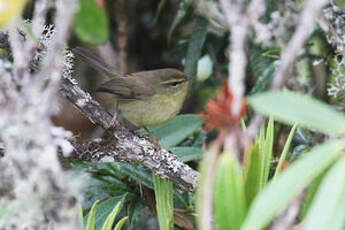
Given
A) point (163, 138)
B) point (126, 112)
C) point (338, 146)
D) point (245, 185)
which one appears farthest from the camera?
point (126, 112)

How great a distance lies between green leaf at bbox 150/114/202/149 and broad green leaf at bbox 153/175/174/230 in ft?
1.56

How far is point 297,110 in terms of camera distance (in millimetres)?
999

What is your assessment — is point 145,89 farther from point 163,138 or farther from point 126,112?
point 163,138

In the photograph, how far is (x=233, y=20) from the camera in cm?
102

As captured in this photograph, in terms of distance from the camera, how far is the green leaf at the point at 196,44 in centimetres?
324

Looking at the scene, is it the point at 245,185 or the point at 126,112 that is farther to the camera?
the point at 126,112

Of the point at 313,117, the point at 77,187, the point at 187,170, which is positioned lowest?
the point at 187,170

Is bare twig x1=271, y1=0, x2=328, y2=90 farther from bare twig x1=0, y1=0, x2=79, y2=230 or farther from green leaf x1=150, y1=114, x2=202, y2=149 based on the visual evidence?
green leaf x1=150, y1=114, x2=202, y2=149

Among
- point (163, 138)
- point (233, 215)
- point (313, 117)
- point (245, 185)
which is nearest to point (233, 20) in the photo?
point (313, 117)

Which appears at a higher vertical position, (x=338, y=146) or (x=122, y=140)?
(x=338, y=146)

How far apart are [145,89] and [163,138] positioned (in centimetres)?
62

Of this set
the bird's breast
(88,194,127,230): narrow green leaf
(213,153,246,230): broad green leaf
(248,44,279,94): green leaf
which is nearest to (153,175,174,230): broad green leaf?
(88,194,127,230): narrow green leaf

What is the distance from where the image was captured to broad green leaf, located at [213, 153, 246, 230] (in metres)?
1.14

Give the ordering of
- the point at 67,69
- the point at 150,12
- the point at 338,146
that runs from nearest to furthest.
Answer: the point at 338,146
the point at 67,69
the point at 150,12
